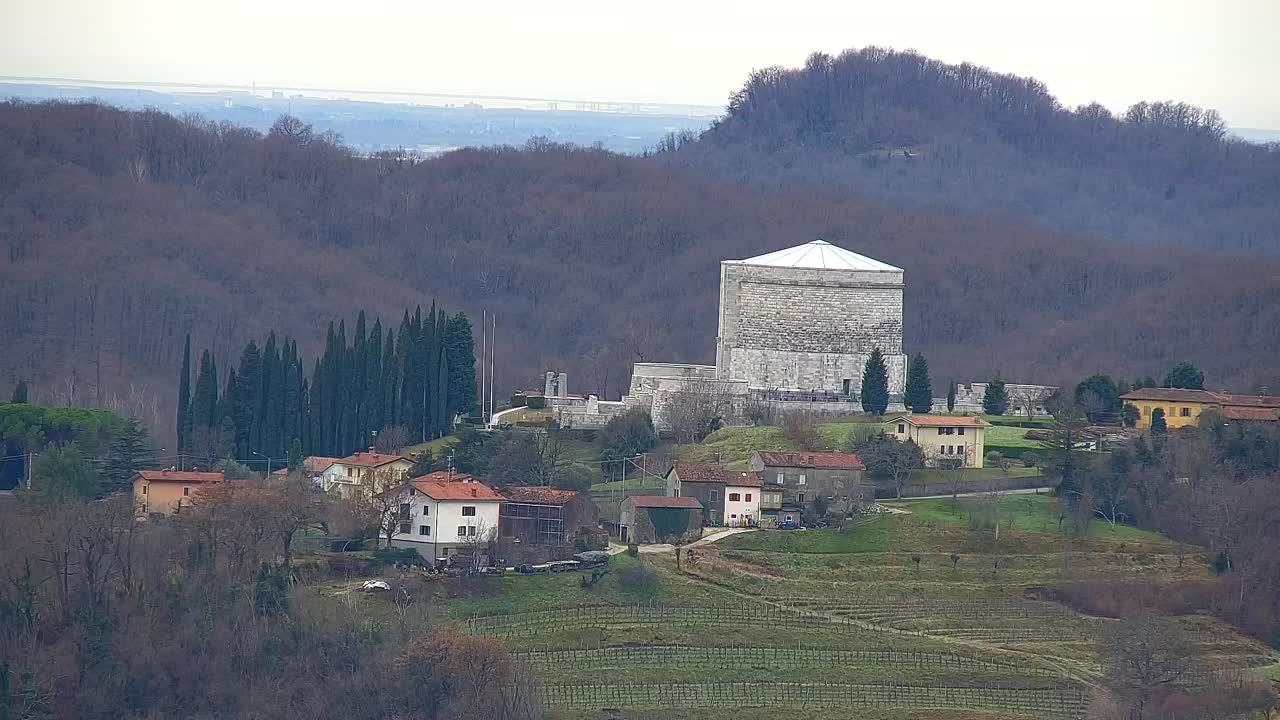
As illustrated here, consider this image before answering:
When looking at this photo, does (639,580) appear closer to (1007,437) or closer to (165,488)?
(165,488)

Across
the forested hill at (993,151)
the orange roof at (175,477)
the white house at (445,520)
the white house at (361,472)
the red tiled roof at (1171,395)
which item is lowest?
the white house at (445,520)

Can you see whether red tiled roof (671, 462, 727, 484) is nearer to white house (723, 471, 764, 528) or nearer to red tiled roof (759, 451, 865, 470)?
white house (723, 471, 764, 528)

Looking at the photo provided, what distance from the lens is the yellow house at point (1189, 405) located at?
60.7 m

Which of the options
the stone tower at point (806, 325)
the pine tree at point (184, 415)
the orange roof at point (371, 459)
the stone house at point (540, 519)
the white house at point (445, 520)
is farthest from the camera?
the stone tower at point (806, 325)

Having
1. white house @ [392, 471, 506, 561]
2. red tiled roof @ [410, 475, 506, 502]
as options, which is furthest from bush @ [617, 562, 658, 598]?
red tiled roof @ [410, 475, 506, 502]

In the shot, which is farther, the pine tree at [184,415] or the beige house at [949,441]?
the pine tree at [184,415]

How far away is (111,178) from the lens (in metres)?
94.6

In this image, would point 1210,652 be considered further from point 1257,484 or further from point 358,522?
point 358,522

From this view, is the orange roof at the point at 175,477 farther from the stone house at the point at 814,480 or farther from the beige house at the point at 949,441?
the beige house at the point at 949,441

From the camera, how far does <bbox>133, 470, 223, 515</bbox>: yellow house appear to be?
54.7 meters

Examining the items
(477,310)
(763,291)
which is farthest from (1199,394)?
(477,310)

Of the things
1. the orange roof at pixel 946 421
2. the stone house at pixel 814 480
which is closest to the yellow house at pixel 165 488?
the stone house at pixel 814 480

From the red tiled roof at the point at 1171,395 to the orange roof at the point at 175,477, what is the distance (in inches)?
762

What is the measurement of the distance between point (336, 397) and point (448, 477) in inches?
283
